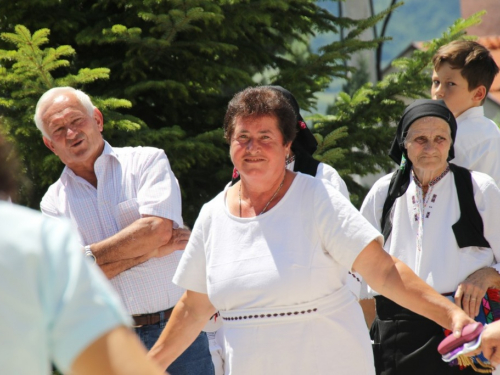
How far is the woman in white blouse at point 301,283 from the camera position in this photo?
3.15 meters

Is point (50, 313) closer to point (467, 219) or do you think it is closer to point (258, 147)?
point (258, 147)

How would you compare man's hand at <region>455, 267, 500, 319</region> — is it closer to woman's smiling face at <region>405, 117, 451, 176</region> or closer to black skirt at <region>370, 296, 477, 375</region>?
black skirt at <region>370, 296, 477, 375</region>

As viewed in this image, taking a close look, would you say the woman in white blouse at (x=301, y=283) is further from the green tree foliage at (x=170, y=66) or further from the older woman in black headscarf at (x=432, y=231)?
the green tree foliage at (x=170, y=66)

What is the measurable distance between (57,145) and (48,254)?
3.20 metres

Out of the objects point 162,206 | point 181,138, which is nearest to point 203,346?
point 162,206

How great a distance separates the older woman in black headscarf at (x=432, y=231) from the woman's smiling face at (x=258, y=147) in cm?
107

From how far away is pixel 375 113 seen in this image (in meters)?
6.71

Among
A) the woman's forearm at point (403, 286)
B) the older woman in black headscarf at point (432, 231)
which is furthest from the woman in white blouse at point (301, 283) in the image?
the older woman in black headscarf at point (432, 231)

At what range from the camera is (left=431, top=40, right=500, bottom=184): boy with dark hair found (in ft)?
15.0

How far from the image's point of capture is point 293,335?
316 cm

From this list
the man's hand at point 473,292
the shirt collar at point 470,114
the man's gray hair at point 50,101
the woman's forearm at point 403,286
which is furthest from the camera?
the shirt collar at point 470,114

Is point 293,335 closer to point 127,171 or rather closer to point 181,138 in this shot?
point 127,171

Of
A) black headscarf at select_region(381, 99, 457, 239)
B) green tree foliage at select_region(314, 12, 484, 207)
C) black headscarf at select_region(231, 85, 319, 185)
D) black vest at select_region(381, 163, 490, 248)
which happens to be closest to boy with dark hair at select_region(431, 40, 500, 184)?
black headscarf at select_region(381, 99, 457, 239)

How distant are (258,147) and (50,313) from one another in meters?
2.19
